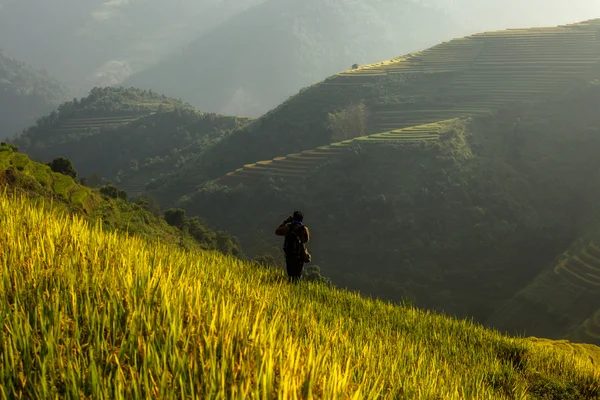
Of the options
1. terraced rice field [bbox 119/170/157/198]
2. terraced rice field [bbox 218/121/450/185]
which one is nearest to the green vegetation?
terraced rice field [bbox 218/121/450/185]

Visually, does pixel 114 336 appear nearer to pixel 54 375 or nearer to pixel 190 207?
pixel 54 375

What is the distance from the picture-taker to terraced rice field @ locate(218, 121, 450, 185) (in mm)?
90250

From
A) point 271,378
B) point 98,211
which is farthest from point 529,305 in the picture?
point 271,378

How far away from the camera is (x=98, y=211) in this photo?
738 inches

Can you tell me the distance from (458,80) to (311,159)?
177 feet

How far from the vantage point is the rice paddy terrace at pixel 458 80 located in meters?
96.5

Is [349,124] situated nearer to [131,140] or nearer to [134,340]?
[134,340]

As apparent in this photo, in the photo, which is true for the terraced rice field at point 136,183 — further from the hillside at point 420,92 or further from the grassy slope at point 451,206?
the grassy slope at point 451,206

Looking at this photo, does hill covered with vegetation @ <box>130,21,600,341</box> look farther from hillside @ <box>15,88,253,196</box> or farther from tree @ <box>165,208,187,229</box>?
hillside @ <box>15,88,253,196</box>

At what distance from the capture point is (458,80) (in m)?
123

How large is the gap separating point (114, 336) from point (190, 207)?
286ft

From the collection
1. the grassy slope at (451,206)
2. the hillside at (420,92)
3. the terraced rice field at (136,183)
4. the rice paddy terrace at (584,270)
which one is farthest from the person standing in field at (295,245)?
the terraced rice field at (136,183)

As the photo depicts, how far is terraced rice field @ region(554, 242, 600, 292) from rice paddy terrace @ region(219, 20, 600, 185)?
1360 inches

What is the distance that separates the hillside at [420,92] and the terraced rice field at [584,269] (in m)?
44.6
